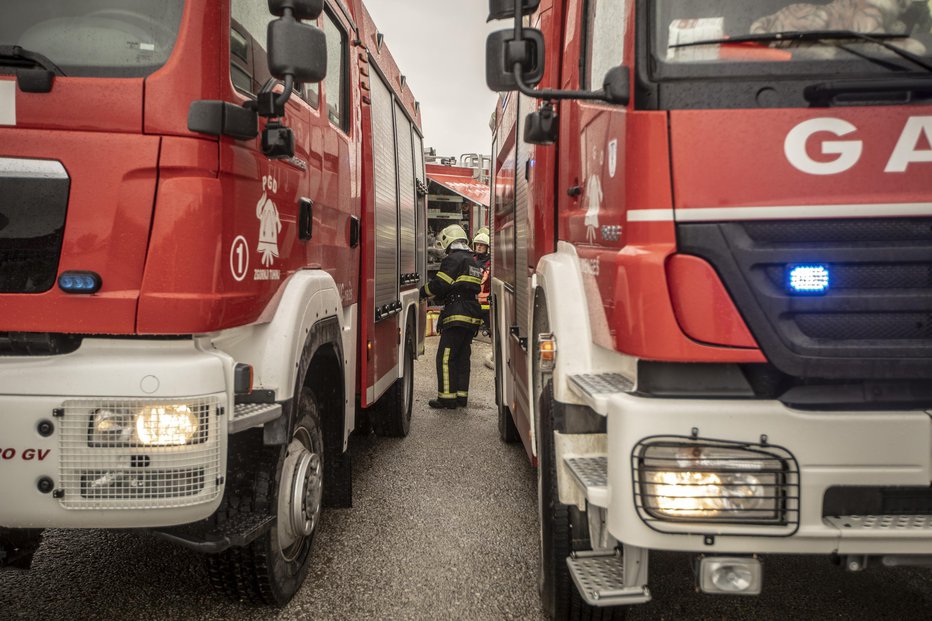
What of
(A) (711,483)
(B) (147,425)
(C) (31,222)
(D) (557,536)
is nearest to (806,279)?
(A) (711,483)

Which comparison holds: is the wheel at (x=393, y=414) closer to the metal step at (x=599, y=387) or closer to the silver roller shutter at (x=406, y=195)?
the silver roller shutter at (x=406, y=195)

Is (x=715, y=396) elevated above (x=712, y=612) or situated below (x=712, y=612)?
above

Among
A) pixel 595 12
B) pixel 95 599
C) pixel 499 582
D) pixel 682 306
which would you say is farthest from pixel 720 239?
pixel 95 599

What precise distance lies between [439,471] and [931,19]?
4.05m

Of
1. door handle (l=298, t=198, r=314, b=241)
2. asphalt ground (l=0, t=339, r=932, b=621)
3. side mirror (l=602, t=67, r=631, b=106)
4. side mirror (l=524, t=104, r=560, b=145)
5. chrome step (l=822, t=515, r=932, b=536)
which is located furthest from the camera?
door handle (l=298, t=198, r=314, b=241)

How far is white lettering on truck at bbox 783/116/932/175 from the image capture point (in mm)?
2025

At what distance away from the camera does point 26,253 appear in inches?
84.7

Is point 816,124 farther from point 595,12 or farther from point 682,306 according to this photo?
point 595,12

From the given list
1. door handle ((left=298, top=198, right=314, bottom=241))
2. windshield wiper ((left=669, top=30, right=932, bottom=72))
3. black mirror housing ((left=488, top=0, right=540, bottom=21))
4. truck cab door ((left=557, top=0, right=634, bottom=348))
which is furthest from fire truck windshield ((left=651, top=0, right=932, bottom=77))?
door handle ((left=298, top=198, right=314, bottom=241))

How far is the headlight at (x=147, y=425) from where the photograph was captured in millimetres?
2084

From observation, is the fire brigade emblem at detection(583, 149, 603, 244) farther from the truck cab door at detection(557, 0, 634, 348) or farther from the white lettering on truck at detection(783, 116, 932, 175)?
the white lettering on truck at detection(783, 116, 932, 175)

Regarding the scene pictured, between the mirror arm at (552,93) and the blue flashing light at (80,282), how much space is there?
142 cm

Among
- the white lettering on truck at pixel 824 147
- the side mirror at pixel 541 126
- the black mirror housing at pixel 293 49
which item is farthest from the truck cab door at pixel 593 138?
the black mirror housing at pixel 293 49

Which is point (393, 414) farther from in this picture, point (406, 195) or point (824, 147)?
point (824, 147)
